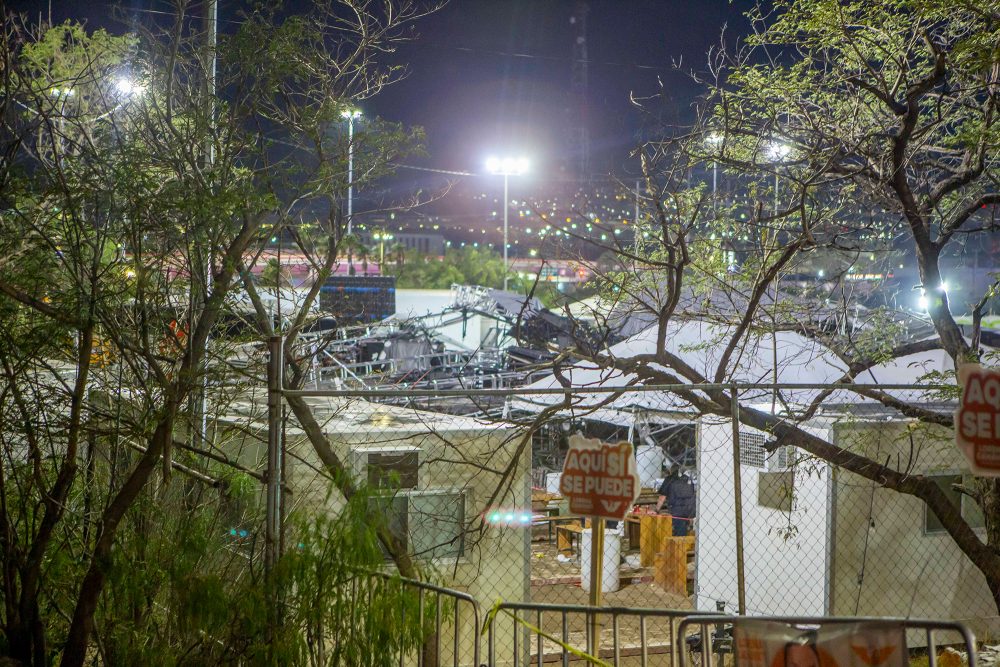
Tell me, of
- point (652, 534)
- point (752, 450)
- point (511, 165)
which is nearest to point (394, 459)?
point (752, 450)

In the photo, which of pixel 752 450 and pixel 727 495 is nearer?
pixel 752 450

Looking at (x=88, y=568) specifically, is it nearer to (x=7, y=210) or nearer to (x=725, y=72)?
(x=7, y=210)

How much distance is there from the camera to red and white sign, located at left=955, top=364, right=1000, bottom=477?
13.5 ft

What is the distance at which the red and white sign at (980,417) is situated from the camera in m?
4.11

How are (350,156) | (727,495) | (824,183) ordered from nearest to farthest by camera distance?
(350,156)
(824,183)
(727,495)

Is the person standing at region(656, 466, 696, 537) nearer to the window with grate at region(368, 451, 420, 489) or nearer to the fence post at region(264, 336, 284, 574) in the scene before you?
the window with grate at region(368, 451, 420, 489)

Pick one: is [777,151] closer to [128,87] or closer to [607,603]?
[128,87]

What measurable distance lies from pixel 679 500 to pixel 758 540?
529cm

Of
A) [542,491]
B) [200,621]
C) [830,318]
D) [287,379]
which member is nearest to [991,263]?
[542,491]

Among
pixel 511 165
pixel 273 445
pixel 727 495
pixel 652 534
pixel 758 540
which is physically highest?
pixel 511 165

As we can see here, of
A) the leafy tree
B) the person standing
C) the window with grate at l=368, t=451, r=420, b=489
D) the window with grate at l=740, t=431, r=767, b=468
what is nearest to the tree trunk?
the window with grate at l=368, t=451, r=420, b=489

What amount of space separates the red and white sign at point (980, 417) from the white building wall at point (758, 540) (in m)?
3.21

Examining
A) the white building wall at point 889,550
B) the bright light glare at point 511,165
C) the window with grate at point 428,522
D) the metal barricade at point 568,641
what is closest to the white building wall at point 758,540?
the white building wall at point 889,550

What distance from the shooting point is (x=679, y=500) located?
14289mm
